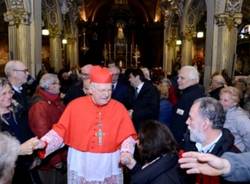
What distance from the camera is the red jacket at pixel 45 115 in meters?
5.07

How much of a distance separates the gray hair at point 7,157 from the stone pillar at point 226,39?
10810 millimetres

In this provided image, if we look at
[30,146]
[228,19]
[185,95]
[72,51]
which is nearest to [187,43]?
[228,19]

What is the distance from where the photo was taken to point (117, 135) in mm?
4398

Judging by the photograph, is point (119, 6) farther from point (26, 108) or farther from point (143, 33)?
point (26, 108)

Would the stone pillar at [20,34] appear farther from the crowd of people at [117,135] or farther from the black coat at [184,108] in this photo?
the black coat at [184,108]

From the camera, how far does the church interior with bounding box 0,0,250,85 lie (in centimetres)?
1234

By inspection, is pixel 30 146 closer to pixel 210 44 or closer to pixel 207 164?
pixel 207 164

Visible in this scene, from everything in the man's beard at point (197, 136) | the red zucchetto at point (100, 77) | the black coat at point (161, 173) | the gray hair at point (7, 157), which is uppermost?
the red zucchetto at point (100, 77)

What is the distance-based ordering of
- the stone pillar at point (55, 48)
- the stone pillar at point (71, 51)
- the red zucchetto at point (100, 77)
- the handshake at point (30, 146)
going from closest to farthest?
1. the handshake at point (30, 146)
2. the red zucchetto at point (100, 77)
3. the stone pillar at point (55, 48)
4. the stone pillar at point (71, 51)

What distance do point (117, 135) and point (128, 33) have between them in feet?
101

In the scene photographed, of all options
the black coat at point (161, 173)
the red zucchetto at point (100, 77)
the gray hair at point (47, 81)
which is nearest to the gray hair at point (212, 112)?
the black coat at point (161, 173)

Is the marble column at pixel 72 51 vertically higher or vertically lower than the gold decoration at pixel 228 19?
lower

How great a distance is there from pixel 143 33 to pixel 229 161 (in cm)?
3297

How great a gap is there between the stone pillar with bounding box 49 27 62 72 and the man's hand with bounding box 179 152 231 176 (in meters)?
19.6
